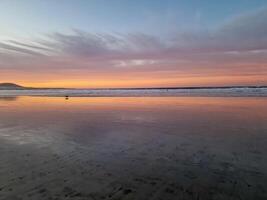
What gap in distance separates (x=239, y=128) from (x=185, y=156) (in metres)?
5.72

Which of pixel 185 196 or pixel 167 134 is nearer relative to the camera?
pixel 185 196

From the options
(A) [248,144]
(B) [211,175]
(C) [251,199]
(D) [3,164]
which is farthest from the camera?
(A) [248,144]

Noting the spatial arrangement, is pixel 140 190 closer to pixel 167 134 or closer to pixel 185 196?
pixel 185 196

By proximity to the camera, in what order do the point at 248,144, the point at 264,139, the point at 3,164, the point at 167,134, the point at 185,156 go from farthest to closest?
the point at 167,134 < the point at 264,139 < the point at 248,144 < the point at 185,156 < the point at 3,164

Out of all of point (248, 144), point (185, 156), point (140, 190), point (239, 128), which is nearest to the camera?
point (140, 190)

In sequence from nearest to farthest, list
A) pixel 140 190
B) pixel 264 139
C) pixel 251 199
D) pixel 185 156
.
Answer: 1. pixel 251 199
2. pixel 140 190
3. pixel 185 156
4. pixel 264 139

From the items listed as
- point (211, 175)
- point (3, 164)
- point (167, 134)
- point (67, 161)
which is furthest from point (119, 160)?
point (167, 134)

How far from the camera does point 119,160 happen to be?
6.91 m

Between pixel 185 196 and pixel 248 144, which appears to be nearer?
pixel 185 196

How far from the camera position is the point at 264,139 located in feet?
30.1

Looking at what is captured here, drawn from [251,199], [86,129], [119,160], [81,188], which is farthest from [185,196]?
[86,129]

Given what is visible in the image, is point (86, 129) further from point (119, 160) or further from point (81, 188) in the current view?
point (81, 188)

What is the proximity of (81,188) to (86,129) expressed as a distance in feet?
23.1

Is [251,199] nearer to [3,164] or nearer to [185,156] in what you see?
[185,156]
